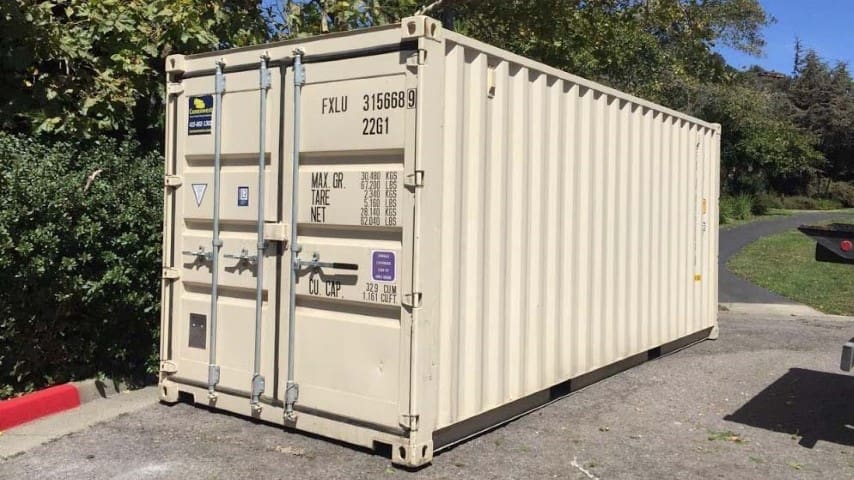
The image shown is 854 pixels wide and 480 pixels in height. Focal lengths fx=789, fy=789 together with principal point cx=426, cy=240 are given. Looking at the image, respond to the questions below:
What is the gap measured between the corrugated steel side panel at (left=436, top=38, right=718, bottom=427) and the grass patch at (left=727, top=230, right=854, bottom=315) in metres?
6.03

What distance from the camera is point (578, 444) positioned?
5.39 meters

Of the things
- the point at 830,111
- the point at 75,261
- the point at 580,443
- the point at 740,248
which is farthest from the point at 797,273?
the point at 830,111

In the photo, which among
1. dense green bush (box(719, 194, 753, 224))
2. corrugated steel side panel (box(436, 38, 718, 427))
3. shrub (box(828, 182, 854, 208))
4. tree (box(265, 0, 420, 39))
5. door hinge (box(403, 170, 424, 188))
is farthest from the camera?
shrub (box(828, 182, 854, 208))

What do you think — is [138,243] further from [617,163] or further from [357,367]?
[617,163]

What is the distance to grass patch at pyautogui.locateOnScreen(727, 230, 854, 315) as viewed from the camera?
1330 centimetres

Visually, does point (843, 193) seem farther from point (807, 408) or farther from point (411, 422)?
point (411, 422)

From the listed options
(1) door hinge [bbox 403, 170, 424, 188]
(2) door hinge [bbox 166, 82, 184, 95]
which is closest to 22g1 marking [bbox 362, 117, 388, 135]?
(1) door hinge [bbox 403, 170, 424, 188]

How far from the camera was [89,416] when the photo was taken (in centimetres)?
581

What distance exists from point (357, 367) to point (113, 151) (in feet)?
10.3

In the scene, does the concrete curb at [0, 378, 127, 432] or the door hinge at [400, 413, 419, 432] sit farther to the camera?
the concrete curb at [0, 378, 127, 432]

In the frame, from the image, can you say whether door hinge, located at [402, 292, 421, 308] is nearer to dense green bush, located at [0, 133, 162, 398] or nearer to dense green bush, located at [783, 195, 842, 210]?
dense green bush, located at [0, 133, 162, 398]

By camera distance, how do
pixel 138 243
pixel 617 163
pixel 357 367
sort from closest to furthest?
1. pixel 357 367
2. pixel 138 243
3. pixel 617 163

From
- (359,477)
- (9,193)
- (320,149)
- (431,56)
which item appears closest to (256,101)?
(320,149)

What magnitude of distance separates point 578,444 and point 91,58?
537 cm
